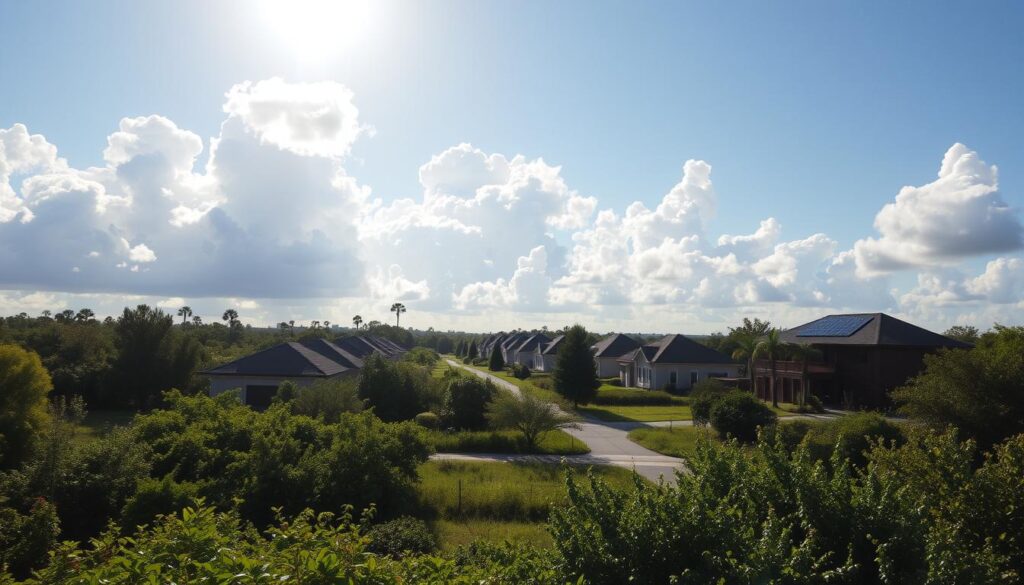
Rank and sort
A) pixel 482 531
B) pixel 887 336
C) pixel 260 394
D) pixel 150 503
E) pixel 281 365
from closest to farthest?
pixel 150 503, pixel 482 531, pixel 260 394, pixel 281 365, pixel 887 336

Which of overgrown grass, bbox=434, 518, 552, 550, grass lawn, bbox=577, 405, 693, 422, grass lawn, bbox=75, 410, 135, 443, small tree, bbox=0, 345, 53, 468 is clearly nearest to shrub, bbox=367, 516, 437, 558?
overgrown grass, bbox=434, 518, 552, 550

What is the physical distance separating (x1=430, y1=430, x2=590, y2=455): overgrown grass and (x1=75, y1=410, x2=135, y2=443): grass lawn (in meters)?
18.6

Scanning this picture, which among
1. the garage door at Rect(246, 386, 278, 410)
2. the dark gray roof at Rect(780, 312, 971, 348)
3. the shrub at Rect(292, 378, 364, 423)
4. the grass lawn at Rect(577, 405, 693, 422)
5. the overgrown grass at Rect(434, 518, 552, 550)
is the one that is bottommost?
the grass lawn at Rect(577, 405, 693, 422)

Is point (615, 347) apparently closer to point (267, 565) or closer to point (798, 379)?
point (798, 379)

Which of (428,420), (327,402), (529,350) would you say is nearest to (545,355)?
(529,350)

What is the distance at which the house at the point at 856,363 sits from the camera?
4216 centimetres

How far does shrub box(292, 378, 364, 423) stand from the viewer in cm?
2664

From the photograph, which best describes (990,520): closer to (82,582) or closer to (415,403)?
(82,582)

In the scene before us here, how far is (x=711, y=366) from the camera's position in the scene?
56.4 metres

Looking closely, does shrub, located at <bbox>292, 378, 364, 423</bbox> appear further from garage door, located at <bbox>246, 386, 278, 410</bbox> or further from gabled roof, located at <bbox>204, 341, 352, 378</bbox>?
garage door, located at <bbox>246, 386, 278, 410</bbox>

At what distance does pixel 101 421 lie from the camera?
39.8 m

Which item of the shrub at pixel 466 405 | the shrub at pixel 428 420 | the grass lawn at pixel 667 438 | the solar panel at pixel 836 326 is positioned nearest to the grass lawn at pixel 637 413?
the grass lawn at pixel 667 438

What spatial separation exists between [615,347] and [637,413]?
28170 mm

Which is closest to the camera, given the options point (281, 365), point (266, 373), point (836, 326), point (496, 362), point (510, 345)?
point (266, 373)
